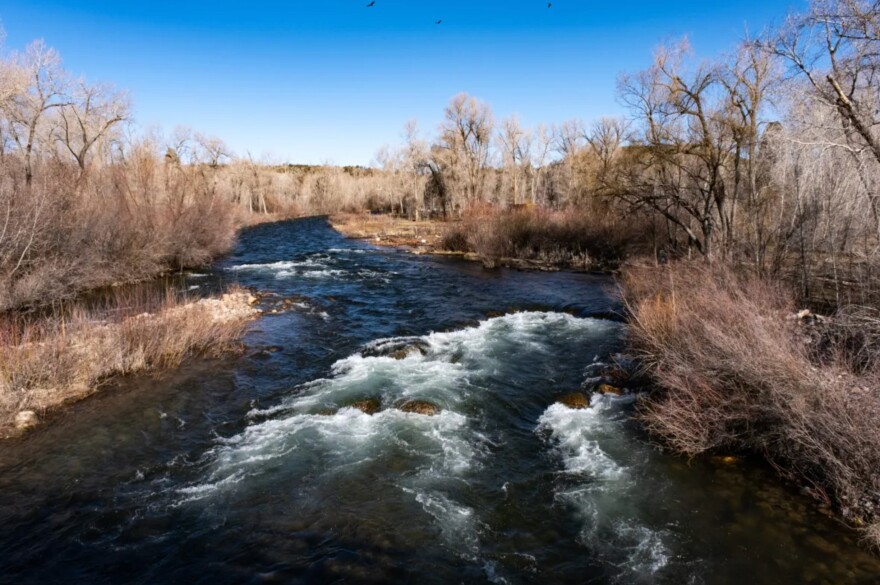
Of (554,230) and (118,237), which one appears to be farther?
(554,230)

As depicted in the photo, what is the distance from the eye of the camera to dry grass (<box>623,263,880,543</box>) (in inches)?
228

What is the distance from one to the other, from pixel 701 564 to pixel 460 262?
77.9 feet

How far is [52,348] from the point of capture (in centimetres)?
926

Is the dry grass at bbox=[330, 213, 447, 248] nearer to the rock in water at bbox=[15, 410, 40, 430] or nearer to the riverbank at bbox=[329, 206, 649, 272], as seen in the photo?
the riverbank at bbox=[329, 206, 649, 272]

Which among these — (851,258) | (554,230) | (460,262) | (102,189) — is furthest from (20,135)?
(851,258)

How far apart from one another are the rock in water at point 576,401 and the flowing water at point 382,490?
0.18m

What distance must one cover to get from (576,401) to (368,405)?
4.43m

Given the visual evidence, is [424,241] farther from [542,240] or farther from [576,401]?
[576,401]

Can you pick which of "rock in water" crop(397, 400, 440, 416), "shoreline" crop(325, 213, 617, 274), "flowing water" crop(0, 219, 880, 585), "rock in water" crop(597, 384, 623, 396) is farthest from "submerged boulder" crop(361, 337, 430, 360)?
"shoreline" crop(325, 213, 617, 274)

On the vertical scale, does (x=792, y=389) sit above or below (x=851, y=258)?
→ below

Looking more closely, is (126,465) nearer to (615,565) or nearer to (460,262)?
(615,565)

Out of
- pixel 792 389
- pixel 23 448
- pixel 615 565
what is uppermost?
pixel 792 389

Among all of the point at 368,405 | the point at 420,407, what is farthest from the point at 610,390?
the point at 368,405

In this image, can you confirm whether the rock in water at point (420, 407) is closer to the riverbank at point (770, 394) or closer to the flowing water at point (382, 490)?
the flowing water at point (382, 490)
